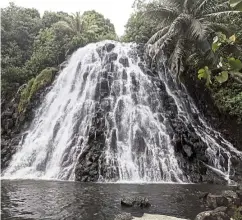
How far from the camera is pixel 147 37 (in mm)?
26359

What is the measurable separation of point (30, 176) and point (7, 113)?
25.2ft

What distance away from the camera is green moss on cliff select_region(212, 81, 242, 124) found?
57.2 feet

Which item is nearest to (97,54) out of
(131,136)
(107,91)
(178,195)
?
(107,91)

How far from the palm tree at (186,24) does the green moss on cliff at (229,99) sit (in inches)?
112

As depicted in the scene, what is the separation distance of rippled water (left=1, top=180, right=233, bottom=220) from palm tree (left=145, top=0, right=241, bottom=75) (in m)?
6.94

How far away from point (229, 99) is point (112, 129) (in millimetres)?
6586

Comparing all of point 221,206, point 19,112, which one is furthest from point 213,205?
point 19,112

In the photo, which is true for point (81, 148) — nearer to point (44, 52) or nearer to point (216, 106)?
point (216, 106)

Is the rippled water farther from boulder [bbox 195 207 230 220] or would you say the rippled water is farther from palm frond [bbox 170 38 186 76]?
palm frond [bbox 170 38 186 76]

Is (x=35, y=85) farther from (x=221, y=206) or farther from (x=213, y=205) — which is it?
(x=221, y=206)

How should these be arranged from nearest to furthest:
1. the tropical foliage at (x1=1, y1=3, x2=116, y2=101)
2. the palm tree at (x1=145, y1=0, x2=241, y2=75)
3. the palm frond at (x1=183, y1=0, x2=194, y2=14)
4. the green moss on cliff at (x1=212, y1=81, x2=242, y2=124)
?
1. the palm tree at (x1=145, y1=0, x2=241, y2=75)
2. the palm frond at (x1=183, y1=0, x2=194, y2=14)
3. the green moss on cliff at (x1=212, y1=81, x2=242, y2=124)
4. the tropical foliage at (x1=1, y1=3, x2=116, y2=101)

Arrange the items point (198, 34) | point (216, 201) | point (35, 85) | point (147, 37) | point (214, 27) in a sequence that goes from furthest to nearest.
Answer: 1. point (147, 37)
2. point (35, 85)
3. point (214, 27)
4. point (198, 34)
5. point (216, 201)

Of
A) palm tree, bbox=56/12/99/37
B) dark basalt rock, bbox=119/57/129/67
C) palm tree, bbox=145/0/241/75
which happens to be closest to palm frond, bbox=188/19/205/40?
palm tree, bbox=145/0/241/75

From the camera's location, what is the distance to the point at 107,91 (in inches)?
764
